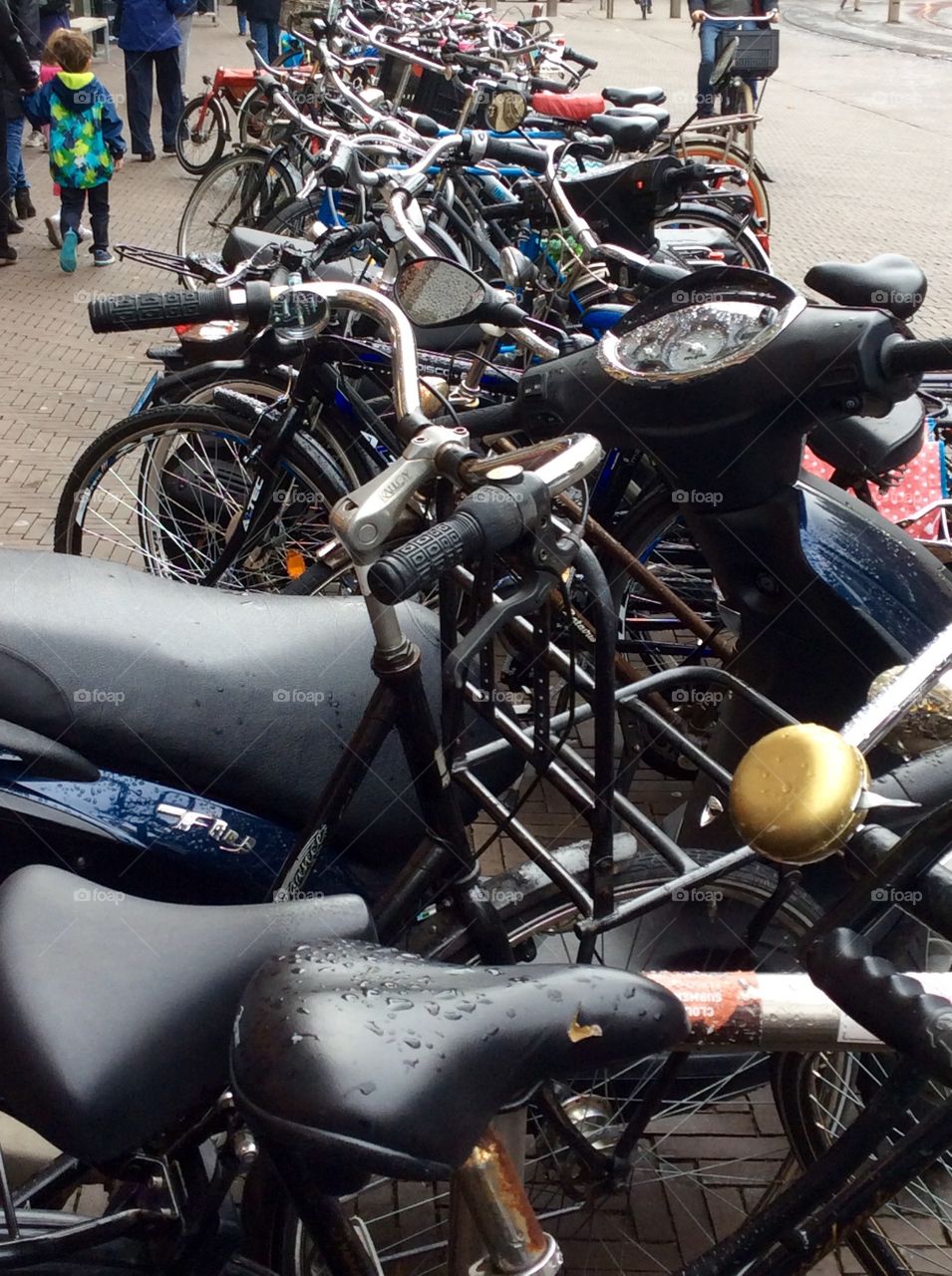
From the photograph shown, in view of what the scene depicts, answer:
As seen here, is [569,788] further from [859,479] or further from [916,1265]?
[859,479]

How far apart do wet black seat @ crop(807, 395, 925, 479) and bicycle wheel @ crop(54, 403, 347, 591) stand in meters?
1.24

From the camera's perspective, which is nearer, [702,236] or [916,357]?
[916,357]

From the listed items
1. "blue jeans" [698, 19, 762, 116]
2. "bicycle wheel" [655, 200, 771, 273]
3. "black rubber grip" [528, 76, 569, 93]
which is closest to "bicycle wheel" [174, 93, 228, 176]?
"black rubber grip" [528, 76, 569, 93]

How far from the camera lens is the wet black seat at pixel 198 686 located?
1.92 metres

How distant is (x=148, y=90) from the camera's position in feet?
33.4

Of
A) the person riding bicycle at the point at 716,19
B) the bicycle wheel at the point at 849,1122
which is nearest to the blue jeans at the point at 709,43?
the person riding bicycle at the point at 716,19

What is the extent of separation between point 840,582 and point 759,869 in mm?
651

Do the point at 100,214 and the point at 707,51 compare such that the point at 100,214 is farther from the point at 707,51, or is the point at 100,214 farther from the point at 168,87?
the point at 707,51

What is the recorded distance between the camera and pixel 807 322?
2.25m

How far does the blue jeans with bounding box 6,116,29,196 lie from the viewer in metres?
7.77

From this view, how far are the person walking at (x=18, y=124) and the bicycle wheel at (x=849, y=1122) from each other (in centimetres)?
734

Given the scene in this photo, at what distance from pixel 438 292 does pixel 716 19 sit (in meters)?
9.41

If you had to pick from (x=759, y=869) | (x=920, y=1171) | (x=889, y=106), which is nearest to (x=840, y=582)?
(x=759, y=869)

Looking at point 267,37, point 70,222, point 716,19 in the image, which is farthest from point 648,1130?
point 267,37
